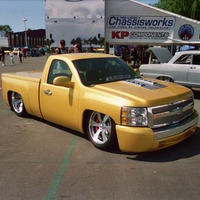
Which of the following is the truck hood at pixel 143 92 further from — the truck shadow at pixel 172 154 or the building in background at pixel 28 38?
the building in background at pixel 28 38

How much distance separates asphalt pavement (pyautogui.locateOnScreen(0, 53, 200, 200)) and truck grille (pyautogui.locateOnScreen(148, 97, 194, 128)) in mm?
566

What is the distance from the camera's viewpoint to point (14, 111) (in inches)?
253

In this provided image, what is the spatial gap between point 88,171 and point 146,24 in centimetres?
1141

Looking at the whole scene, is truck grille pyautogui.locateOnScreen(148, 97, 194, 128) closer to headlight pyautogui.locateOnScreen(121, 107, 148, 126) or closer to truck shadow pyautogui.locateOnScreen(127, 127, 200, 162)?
headlight pyautogui.locateOnScreen(121, 107, 148, 126)

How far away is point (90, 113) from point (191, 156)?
1.78 meters

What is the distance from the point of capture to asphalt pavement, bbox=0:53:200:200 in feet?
9.75

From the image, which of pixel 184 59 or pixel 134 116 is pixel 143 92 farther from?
pixel 184 59

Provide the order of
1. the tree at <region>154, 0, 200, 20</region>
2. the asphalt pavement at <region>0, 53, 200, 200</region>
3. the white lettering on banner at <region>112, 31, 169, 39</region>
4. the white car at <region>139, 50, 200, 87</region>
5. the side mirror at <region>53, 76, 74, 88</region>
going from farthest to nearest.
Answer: the tree at <region>154, 0, 200, 20</region>
the white lettering on banner at <region>112, 31, 169, 39</region>
the white car at <region>139, 50, 200, 87</region>
the side mirror at <region>53, 76, 74, 88</region>
the asphalt pavement at <region>0, 53, 200, 200</region>

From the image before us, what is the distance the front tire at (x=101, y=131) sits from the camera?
153 inches

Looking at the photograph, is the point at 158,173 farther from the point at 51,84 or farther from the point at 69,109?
the point at 51,84

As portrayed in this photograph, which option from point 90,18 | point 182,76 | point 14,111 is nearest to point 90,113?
point 14,111

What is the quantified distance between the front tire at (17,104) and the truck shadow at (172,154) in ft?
10.7

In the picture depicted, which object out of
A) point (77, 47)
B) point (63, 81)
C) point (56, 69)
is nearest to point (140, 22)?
point (77, 47)

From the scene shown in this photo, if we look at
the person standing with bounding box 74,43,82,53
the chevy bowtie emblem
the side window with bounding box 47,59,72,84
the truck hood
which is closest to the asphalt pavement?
the chevy bowtie emblem
